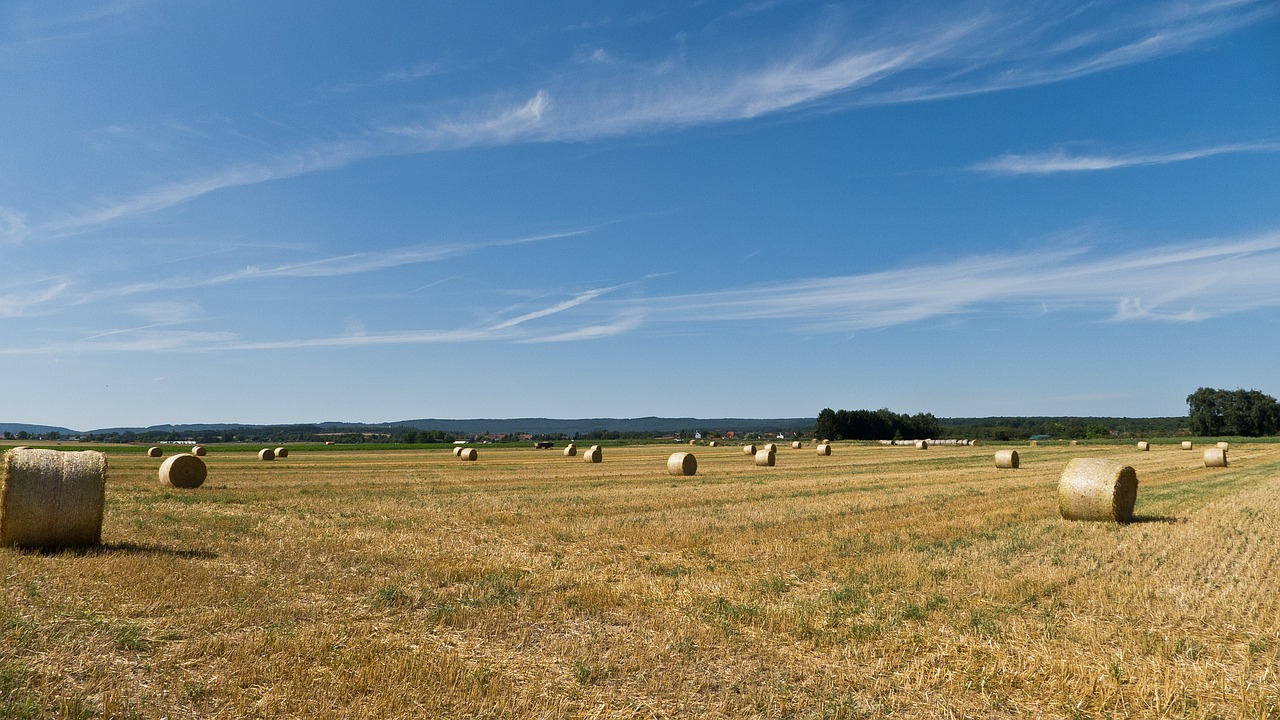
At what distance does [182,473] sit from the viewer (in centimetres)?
2475

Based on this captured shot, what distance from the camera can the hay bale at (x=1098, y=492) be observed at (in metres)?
15.6

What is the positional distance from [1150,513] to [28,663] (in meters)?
19.6

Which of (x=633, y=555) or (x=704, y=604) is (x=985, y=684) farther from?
(x=633, y=555)

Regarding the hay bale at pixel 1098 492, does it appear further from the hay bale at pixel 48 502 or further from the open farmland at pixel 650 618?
the hay bale at pixel 48 502

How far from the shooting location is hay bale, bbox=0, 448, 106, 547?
1124 centimetres

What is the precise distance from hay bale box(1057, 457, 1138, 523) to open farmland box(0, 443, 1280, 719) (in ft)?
2.26

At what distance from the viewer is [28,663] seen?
6.18m

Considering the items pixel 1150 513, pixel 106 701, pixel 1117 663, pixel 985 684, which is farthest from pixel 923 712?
pixel 1150 513

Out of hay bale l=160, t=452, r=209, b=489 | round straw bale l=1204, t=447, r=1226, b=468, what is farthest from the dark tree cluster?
hay bale l=160, t=452, r=209, b=489

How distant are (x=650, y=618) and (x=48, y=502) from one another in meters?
9.41

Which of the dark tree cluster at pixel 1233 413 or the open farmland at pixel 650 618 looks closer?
the open farmland at pixel 650 618

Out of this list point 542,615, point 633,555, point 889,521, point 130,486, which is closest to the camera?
point 542,615

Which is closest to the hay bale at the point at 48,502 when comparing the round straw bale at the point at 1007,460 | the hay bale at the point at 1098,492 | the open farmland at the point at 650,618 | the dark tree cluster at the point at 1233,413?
the open farmland at the point at 650,618

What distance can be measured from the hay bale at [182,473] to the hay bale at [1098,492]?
24985 mm
